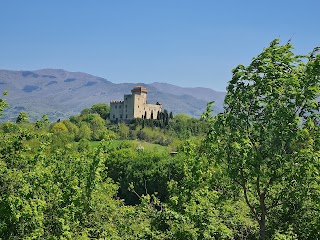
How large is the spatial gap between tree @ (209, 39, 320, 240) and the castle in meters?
146

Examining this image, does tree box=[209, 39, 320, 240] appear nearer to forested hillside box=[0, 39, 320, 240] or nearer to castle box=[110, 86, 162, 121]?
forested hillside box=[0, 39, 320, 240]

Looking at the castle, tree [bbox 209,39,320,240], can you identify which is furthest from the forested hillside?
the castle

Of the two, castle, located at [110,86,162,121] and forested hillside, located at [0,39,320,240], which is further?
castle, located at [110,86,162,121]

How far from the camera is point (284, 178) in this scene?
10367 millimetres

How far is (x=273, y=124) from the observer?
1011 centimetres

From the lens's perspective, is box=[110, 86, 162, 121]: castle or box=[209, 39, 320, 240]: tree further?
box=[110, 86, 162, 121]: castle

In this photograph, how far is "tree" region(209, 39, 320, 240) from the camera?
32.5 feet

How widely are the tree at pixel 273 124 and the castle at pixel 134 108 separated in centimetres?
14584

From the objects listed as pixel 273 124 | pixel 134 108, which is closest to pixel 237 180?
pixel 273 124

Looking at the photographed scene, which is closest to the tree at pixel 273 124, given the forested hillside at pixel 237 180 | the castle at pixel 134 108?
the forested hillside at pixel 237 180

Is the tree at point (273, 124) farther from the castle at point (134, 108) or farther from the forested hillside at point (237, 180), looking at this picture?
the castle at point (134, 108)

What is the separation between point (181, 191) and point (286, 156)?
381 centimetres

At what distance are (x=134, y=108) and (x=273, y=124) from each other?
147275mm

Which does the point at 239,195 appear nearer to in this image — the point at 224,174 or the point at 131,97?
the point at 224,174
